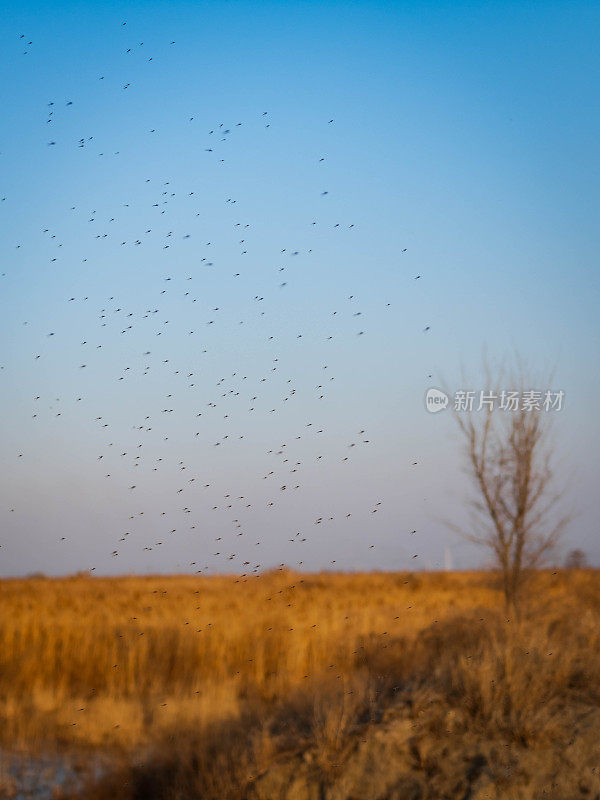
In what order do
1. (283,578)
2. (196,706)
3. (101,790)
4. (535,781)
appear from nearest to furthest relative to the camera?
(535,781) < (101,790) < (196,706) < (283,578)

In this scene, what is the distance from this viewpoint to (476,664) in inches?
267

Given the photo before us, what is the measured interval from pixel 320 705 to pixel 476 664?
58.8 inches

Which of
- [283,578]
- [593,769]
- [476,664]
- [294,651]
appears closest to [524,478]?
[294,651]

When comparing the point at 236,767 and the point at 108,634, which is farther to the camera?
the point at 108,634

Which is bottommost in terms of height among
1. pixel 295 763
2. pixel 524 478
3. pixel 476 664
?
pixel 295 763

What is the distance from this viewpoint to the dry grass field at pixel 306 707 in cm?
572

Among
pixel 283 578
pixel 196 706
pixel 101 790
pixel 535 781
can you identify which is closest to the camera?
pixel 535 781

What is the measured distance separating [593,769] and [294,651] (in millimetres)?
6822

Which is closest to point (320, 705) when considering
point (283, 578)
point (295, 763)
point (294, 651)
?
point (295, 763)

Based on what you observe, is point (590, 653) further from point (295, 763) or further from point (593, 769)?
point (295, 763)

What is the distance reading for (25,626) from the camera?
13461 mm

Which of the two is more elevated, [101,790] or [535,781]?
[535,781]

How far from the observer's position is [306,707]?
763 centimetres

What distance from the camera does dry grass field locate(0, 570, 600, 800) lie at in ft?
18.8
